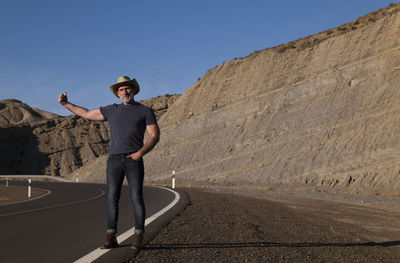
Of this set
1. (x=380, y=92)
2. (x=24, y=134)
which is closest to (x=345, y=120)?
(x=380, y=92)

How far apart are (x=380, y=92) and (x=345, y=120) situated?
3029mm

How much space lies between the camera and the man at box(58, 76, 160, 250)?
4.73 m

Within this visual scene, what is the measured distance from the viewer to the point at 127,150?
474 centimetres

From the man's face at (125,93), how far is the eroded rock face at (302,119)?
56.2 ft

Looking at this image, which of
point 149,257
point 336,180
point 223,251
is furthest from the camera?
point 336,180

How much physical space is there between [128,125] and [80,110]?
2.55 ft

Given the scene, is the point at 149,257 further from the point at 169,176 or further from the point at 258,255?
the point at 169,176

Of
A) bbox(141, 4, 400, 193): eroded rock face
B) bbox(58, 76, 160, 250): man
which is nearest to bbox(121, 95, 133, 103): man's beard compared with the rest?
bbox(58, 76, 160, 250): man

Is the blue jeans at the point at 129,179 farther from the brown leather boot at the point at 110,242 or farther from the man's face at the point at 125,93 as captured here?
the man's face at the point at 125,93

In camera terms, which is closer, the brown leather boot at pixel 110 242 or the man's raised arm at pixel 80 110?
the brown leather boot at pixel 110 242

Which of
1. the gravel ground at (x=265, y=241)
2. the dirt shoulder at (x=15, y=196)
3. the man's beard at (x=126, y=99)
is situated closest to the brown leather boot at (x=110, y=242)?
the gravel ground at (x=265, y=241)

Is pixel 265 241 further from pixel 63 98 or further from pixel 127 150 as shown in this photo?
pixel 63 98

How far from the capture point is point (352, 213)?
33.6 feet

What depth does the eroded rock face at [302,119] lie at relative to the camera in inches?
927
